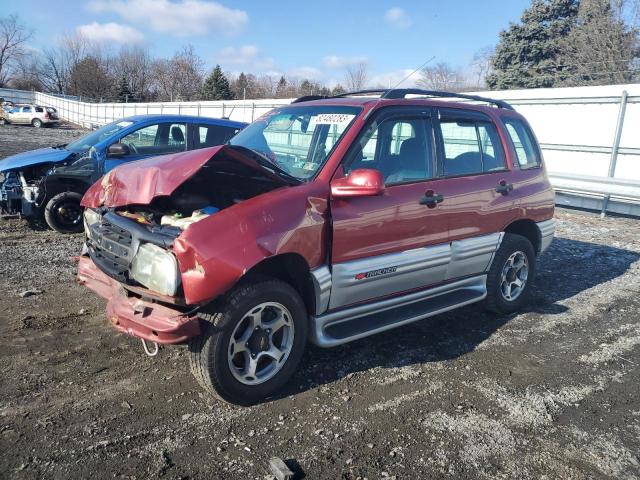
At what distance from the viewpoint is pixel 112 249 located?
346cm

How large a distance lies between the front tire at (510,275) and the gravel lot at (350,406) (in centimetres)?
21

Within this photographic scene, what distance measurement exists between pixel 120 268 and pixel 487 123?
3751 millimetres

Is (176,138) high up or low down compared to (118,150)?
up

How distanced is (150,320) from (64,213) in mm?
5368

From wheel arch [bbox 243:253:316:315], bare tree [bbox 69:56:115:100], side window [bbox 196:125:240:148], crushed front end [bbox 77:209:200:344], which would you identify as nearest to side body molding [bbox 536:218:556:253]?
wheel arch [bbox 243:253:316:315]

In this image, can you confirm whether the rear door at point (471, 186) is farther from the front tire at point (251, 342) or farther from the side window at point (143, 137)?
the side window at point (143, 137)

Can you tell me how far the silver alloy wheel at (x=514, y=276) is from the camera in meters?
5.15

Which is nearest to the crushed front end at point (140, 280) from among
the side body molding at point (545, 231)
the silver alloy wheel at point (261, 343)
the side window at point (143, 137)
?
the silver alloy wheel at point (261, 343)

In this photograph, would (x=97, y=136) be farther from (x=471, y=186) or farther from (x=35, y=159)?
(x=471, y=186)

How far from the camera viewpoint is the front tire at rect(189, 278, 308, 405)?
3.09 meters

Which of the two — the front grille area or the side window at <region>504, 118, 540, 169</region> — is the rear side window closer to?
the side window at <region>504, 118, 540, 169</region>

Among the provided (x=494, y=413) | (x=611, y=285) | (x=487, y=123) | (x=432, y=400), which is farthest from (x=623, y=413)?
(x=611, y=285)

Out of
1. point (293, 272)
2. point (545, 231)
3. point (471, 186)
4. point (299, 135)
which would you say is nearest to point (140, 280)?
point (293, 272)

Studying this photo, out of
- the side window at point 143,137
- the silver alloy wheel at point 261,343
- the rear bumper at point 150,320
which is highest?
the side window at point 143,137
